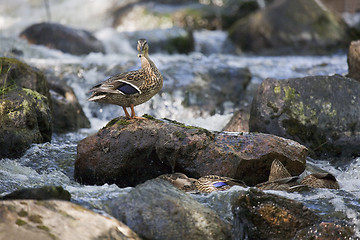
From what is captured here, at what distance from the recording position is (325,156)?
8.96 m

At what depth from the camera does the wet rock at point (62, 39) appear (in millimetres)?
17328

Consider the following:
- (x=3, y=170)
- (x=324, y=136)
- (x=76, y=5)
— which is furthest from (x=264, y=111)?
(x=76, y=5)

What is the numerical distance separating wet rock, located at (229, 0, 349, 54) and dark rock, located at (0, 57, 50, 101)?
1165 centimetres

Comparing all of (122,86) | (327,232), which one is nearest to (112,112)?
(122,86)

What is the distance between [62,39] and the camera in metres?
17.5

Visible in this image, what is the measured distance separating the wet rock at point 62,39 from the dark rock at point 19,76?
26.2 feet

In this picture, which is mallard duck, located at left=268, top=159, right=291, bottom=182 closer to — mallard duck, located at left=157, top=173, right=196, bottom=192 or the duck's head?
mallard duck, located at left=157, top=173, right=196, bottom=192

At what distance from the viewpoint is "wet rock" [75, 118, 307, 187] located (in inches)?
270

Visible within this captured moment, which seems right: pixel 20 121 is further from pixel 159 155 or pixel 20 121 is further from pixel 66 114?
pixel 66 114

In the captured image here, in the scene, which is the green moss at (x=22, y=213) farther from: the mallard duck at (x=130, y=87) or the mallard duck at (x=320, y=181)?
the mallard duck at (x=320, y=181)

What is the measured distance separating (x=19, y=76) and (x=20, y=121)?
1504 mm

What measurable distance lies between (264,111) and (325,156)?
128 centimetres

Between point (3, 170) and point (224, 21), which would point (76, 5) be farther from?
point (3, 170)

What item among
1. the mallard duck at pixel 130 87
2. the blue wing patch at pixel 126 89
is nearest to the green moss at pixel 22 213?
the mallard duck at pixel 130 87
